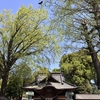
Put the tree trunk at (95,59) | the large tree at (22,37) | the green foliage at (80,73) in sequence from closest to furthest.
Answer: the tree trunk at (95,59) → the large tree at (22,37) → the green foliage at (80,73)

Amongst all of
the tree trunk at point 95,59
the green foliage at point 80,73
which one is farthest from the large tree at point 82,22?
the green foliage at point 80,73

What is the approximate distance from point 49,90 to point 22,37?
5964 millimetres

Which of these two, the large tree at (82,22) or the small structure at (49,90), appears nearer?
the large tree at (82,22)

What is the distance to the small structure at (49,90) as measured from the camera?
1872cm

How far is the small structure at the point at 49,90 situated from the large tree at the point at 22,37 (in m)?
2.72

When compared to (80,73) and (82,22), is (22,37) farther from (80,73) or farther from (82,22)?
(80,73)

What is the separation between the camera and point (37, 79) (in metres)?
20.3

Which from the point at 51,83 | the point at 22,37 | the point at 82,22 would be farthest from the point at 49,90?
the point at 82,22

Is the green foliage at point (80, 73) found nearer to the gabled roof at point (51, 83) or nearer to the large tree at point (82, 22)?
the gabled roof at point (51, 83)

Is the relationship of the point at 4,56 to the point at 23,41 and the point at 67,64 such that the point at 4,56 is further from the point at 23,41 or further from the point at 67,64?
the point at 67,64

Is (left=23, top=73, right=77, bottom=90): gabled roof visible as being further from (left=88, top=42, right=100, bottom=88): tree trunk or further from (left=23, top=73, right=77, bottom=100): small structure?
(left=88, top=42, right=100, bottom=88): tree trunk

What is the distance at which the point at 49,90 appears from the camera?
19.3 m

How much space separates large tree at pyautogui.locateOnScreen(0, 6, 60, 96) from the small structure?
2.72 metres

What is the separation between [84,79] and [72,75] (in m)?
2.37
